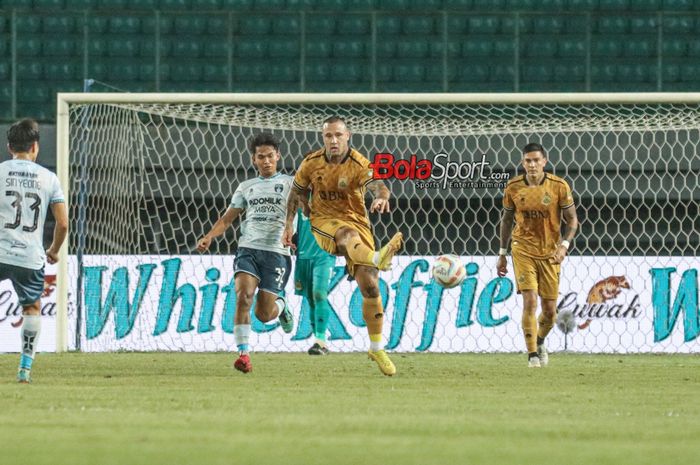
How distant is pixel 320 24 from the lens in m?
18.9

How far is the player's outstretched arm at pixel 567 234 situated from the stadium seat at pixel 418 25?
9.81 metres

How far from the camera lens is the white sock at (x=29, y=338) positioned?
7.10 m

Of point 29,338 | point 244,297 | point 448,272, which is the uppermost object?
point 448,272

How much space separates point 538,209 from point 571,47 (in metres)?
9.89

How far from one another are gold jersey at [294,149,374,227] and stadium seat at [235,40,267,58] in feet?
35.5

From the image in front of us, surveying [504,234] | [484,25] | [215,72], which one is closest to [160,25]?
[215,72]

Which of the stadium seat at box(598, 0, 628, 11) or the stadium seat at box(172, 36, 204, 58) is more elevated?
the stadium seat at box(598, 0, 628, 11)

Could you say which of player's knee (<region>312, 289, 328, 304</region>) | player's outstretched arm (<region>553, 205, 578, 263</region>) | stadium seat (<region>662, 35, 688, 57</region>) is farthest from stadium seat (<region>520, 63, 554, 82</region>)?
player's outstretched arm (<region>553, 205, 578, 263</region>)

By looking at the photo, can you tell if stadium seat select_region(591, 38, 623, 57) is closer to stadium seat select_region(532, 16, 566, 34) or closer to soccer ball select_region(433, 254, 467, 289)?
stadium seat select_region(532, 16, 566, 34)

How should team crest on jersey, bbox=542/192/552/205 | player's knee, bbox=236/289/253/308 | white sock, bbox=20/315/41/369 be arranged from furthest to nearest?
team crest on jersey, bbox=542/192/552/205 < player's knee, bbox=236/289/253/308 < white sock, bbox=20/315/41/369

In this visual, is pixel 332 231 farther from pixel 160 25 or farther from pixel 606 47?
pixel 606 47

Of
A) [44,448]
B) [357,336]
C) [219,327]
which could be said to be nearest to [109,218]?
[219,327]

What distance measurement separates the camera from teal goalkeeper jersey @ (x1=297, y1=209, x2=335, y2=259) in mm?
10461

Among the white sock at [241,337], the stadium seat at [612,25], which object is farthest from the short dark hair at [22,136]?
the stadium seat at [612,25]
